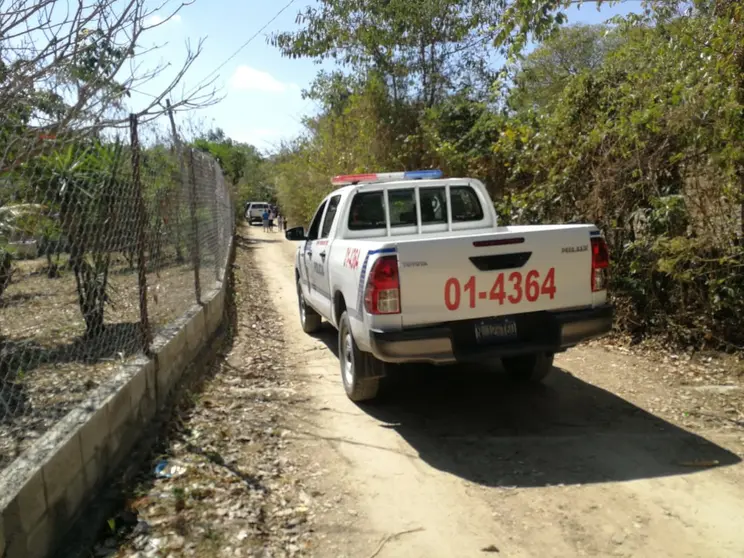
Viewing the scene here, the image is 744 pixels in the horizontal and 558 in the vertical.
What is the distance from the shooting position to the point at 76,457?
135 inches

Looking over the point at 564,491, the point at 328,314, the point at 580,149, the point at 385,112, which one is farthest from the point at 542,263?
the point at 385,112

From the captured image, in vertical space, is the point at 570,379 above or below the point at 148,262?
below

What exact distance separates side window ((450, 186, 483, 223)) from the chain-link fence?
2949 mm

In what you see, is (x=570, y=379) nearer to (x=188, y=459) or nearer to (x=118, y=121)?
(x=188, y=459)

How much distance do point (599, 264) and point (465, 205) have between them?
2167 mm

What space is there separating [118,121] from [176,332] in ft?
9.08

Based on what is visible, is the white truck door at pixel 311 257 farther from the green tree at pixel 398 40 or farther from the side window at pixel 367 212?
the green tree at pixel 398 40

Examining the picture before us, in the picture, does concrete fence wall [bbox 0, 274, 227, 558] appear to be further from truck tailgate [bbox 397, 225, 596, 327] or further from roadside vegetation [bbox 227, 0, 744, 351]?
roadside vegetation [bbox 227, 0, 744, 351]

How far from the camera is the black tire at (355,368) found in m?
5.35

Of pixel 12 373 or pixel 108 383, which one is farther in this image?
pixel 12 373

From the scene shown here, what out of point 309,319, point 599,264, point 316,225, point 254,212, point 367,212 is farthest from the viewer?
point 254,212

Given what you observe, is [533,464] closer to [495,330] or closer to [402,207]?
[495,330]

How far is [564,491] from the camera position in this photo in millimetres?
3887

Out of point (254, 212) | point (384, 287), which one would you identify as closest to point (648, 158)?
point (384, 287)
